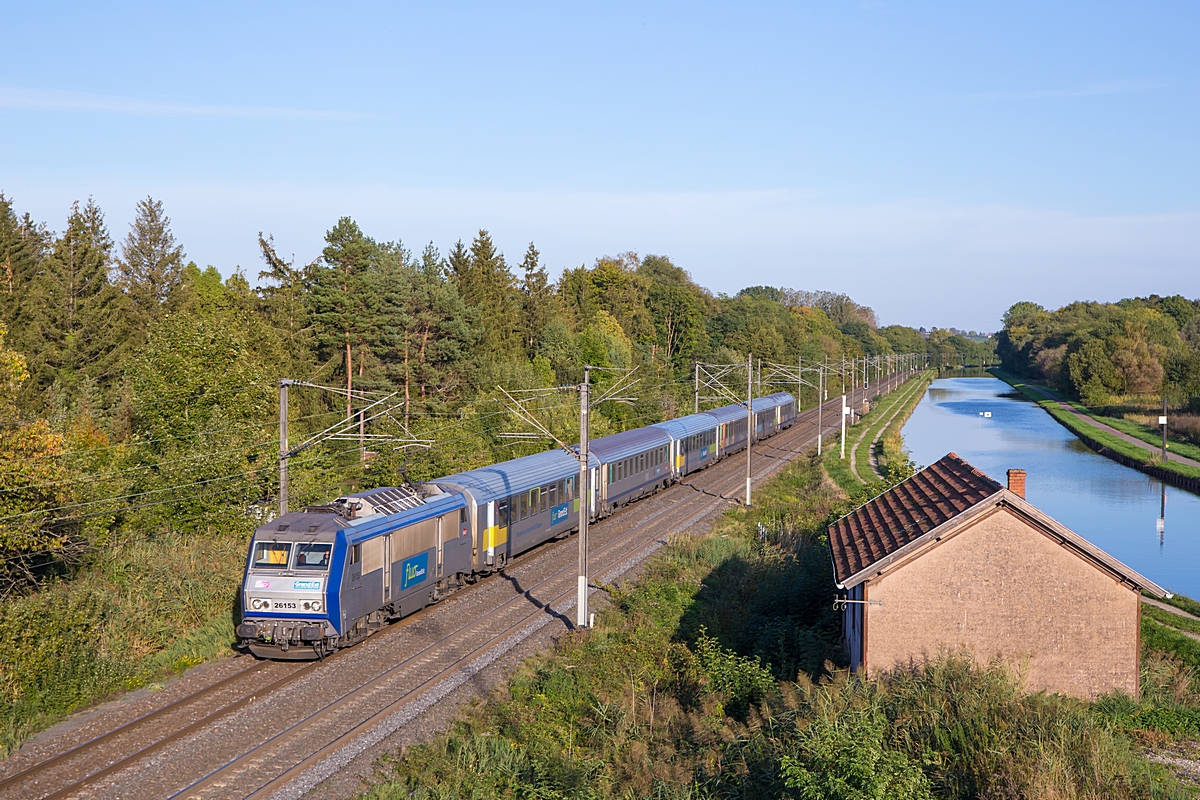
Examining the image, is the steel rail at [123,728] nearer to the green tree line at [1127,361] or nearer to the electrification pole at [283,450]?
the electrification pole at [283,450]

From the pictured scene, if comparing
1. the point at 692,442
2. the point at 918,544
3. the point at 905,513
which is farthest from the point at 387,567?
the point at 692,442

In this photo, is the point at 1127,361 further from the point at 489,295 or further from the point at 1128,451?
the point at 489,295

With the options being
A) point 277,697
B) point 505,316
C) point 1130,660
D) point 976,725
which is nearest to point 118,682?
point 277,697

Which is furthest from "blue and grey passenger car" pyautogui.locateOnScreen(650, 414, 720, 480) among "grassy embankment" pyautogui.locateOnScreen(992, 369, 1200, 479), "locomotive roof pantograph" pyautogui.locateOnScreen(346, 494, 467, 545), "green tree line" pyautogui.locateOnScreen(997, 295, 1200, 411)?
"green tree line" pyautogui.locateOnScreen(997, 295, 1200, 411)

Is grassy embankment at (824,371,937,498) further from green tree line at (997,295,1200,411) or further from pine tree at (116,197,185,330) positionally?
pine tree at (116,197,185,330)

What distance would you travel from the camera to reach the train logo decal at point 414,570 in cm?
2161

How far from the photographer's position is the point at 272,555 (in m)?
19.1

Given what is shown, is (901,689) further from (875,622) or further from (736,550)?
(736,550)

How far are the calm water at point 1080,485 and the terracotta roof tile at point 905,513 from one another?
16668mm

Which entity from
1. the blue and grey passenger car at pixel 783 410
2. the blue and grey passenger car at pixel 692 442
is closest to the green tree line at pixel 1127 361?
the blue and grey passenger car at pixel 783 410

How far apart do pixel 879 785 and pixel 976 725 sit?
2.38 metres

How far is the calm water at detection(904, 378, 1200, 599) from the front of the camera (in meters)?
39.0

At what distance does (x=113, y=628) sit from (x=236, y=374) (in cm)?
1538

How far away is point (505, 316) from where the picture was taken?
74.1 m
